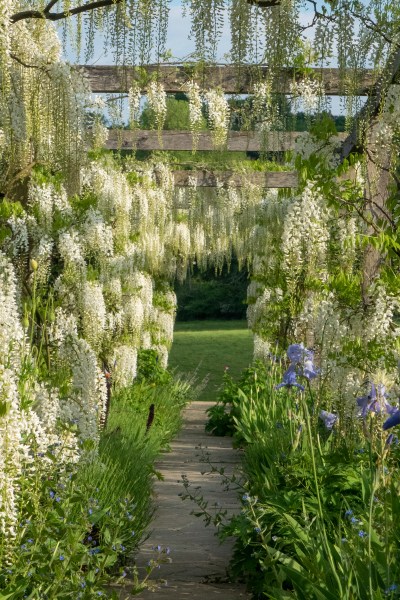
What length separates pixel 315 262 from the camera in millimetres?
7445

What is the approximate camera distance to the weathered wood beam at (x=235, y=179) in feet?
32.0

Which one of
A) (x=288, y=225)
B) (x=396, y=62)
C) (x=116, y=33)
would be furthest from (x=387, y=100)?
(x=116, y=33)

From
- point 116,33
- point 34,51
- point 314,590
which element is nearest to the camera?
point 314,590

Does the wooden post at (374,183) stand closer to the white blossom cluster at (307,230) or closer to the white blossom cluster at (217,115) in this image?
the white blossom cluster at (307,230)

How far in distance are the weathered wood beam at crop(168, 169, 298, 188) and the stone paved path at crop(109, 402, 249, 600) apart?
303cm

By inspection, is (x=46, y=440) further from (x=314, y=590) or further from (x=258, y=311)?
(x=258, y=311)

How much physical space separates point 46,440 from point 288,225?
365cm

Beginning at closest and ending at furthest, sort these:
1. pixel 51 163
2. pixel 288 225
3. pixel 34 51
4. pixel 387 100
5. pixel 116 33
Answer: pixel 116 33 < pixel 34 51 < pixel 387 100 < pixel 51 163 < pixel 288 225

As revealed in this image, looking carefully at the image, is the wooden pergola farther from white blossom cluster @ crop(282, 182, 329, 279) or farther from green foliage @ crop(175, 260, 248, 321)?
green foliage @ crop(175, 260, 248, 321)

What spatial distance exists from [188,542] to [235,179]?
18.7 feet

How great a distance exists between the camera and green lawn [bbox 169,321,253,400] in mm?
20228

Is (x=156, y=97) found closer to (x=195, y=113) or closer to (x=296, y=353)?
(x=195, y=113)

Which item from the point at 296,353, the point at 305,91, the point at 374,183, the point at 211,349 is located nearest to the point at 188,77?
the point at 305,91

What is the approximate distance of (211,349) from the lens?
24219 millimetres
